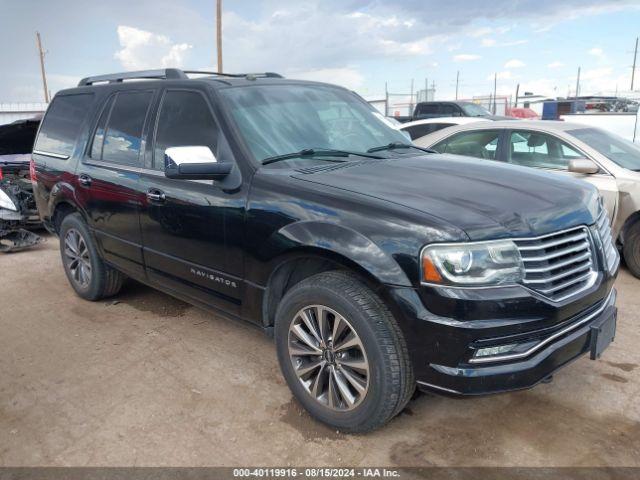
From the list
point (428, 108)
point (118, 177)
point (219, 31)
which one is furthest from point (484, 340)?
point (219, 31)

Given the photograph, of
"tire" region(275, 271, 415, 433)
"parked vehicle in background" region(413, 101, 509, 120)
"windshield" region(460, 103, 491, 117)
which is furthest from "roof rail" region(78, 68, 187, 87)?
"windshield" region(460, 103, 491, 117)

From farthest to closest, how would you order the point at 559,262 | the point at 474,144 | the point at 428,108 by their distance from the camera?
the point at 428,108, the point at 474,144, the point at 559,262

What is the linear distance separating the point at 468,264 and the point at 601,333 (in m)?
0.90

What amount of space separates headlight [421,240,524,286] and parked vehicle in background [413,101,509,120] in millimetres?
14490

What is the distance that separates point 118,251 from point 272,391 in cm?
186

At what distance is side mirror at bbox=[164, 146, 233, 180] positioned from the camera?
3100mm

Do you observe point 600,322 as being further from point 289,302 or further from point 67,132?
point 67,132

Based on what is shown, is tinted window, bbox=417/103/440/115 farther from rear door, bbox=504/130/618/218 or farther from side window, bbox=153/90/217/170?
side window, bbox=153/90/217/170

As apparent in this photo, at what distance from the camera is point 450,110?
Answer: 17.2m

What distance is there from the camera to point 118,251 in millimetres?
4375

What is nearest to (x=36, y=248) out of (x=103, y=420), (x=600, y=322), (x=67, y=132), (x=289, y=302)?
(x=67, y=132)

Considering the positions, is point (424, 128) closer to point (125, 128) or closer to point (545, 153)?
point (545, 153)

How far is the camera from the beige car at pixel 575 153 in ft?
18.0

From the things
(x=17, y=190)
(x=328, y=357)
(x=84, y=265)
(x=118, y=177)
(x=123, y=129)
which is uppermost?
(x=123, y=129)
